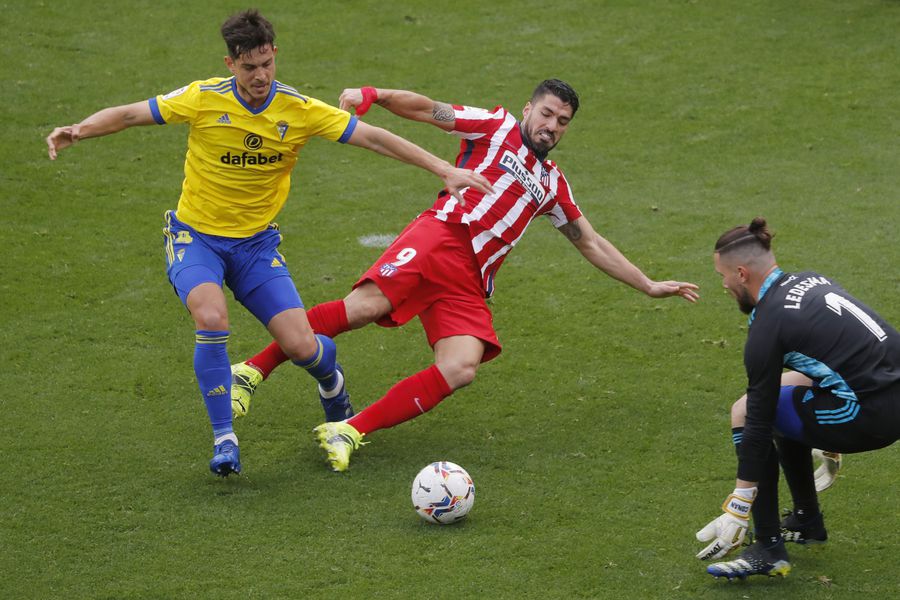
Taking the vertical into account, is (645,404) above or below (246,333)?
below

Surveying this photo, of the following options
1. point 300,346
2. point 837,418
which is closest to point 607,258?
point 300,346

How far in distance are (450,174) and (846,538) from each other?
261cm

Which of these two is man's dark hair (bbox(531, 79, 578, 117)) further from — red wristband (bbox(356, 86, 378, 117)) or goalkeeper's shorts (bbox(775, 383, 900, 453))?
goalkeeper's shorts (bbox(775, 383, 900, 453))

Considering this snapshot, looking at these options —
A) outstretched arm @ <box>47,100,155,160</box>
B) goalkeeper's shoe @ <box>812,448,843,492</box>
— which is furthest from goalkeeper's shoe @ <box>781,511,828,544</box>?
outstretched arm @ <box>47,100,155,160</box>

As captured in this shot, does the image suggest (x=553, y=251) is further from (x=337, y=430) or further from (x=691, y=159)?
(x=337, y=430)

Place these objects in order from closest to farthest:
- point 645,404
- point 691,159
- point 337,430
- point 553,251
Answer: point 337,430, point 645,404, point 553,251, point 691,159

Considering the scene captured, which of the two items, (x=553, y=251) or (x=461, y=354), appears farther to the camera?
(x=553, y=251)

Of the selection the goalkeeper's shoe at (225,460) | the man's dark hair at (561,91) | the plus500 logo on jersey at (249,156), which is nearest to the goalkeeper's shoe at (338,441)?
the goalkeeper's shoe at (225,460)

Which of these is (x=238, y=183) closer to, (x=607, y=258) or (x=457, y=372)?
(x=457, y=372)

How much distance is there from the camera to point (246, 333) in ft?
26.4

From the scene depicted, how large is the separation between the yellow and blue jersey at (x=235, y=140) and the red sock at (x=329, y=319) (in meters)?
0.67

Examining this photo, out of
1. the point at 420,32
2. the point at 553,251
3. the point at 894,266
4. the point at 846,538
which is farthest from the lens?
A: the point at 420,32

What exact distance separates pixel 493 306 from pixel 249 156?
9.00ft

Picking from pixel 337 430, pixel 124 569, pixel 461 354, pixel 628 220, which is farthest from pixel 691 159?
pixel 124 569
